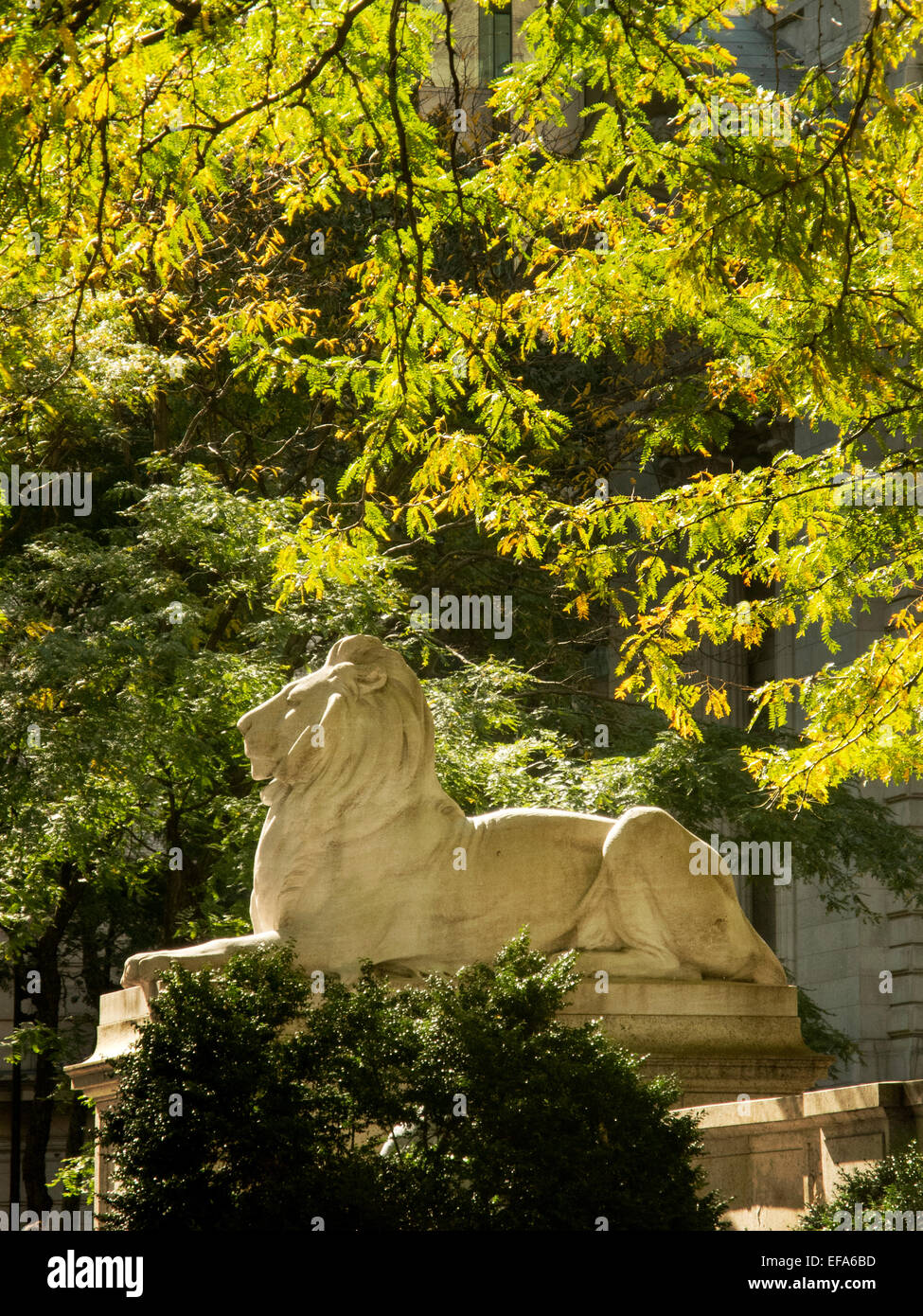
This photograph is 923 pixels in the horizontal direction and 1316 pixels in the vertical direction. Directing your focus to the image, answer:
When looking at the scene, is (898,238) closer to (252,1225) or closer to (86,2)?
(86,2)

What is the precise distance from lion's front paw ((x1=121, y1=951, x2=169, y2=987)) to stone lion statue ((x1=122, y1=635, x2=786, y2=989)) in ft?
0.36

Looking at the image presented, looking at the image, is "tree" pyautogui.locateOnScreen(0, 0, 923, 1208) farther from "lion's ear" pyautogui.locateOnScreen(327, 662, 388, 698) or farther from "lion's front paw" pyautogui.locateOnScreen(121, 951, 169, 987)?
"lion's front paw" pyautogui.locateOnScreen(121, 951, 169, 987)

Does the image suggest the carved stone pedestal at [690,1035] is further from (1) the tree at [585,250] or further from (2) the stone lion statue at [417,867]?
(1) the tree at [585,250]

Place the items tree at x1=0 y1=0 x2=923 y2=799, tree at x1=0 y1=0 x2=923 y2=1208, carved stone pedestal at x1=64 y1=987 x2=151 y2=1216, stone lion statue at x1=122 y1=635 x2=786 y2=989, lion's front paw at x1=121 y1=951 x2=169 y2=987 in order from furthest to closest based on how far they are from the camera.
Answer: stone lion statue at x1=122 y1=635 x2=786 y2=989, carved stone pedestal at x1=64 y1=987 x2=151 y2=1216, lion's front paw at x1=121 y1=951 x2=169 y2=987, tree at x1=0 y1=0 x2=923 y2=1208, tree at x1=0 y1=0 x2=923 y2=799

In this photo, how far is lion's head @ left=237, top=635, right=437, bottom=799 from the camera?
9.37 m

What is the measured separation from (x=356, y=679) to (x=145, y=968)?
6.03 feet

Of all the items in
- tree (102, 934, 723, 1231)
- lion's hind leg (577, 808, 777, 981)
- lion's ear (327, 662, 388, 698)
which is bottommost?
tree (102, 934, 723, 1231)

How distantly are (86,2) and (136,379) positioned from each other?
9389mm

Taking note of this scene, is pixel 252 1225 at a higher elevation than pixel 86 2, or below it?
below

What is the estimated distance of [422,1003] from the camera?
741 cm

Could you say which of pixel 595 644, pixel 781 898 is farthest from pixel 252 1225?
pixel 781 898

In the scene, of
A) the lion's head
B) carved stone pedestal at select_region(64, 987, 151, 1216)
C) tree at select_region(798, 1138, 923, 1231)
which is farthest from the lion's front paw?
tree at select_region(798, 1138, 923, 1231)

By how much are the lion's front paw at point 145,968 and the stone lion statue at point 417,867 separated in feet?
0.36

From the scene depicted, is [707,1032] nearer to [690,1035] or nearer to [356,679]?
[690,1035]
